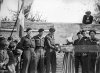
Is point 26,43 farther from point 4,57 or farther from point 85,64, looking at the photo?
point 85,64

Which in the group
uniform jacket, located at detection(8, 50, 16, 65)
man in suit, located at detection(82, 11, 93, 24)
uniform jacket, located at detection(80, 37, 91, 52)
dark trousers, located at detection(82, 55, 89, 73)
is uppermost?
man in suit, located at detection(82, 11, 93, 24)

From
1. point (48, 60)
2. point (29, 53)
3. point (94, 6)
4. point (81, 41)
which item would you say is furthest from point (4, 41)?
point (94, 6)

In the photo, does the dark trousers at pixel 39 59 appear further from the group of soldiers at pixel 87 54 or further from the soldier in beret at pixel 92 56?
the soldier in beret at pixel 92 56

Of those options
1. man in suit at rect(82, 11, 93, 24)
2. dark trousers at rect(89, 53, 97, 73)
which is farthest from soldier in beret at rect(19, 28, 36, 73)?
man in suit at rect(82, 11, 93, 24)

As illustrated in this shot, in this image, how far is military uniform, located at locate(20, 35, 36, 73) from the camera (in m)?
11.2

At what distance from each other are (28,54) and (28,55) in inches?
1.4

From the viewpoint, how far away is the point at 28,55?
36.8 feet

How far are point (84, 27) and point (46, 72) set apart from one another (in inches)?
185

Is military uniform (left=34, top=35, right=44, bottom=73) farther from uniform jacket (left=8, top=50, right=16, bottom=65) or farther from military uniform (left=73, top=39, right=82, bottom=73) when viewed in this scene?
military uniform (left=73, top=39, right=82, bottom=73)

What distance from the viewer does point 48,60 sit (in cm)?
1156

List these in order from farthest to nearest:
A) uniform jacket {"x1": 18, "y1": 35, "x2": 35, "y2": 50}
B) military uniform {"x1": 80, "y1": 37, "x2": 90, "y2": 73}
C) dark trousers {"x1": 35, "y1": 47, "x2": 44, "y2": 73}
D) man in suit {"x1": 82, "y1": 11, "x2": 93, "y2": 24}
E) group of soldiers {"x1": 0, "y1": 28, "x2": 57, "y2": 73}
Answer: man in suit {"x1": 82, "y1": 11, "x2": 93, "y2": 24} < military uniform {"x1": 80, "y1": 37, "x2": 90, "y2": 73} < dark trousers {"x1": 35, "y1": 47, "x2": 44, "y2": 73} < uniform jacket {"x1": 18, "y1": 35, "x2": 35, "y2": 50} < group of soldiers {"x1": 0, "y1": 28, "x2": 57, "y2": 73}

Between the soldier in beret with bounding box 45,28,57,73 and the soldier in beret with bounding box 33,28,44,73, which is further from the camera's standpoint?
the soldier in beret with bounding box 45,28,57,73

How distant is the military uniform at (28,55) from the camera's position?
441 inches

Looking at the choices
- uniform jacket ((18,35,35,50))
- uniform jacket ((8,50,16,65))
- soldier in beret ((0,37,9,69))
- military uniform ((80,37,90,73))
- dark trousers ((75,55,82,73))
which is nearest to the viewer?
soldier in beret ((0,37,9,69))
